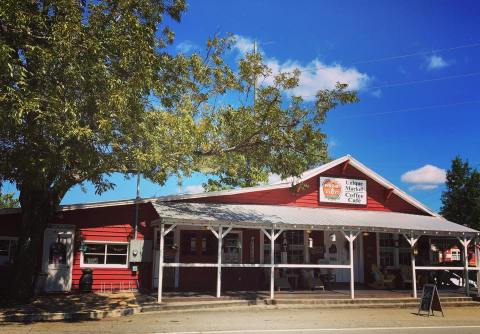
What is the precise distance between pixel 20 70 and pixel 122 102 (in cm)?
202

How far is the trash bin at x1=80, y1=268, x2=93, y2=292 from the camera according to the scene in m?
16.4

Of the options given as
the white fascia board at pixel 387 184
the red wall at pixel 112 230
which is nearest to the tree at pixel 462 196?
the white fascia board at pixel 387 184

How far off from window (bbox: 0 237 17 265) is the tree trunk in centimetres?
195

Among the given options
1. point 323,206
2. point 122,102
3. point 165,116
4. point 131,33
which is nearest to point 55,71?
point 122,102

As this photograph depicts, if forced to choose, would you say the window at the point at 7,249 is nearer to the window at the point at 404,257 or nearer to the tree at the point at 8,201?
the window at the point at 404,257

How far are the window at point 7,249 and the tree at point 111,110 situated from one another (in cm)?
216

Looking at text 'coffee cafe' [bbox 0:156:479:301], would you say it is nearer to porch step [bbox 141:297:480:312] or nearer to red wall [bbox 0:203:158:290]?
red wall [bbox 0:203:158:290]

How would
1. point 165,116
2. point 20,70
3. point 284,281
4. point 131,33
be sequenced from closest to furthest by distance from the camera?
1. point 20,70
2. point 131,33
3. point 165,116
4. point 284,281

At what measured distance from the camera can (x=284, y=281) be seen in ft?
60.0

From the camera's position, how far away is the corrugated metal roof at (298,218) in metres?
15.8

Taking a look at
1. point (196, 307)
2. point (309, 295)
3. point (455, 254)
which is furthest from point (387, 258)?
point (455, 254)

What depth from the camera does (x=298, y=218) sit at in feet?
57.1

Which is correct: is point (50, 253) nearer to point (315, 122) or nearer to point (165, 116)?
point (165, 116)

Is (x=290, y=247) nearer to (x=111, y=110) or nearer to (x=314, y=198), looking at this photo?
(x=314, y=198)
